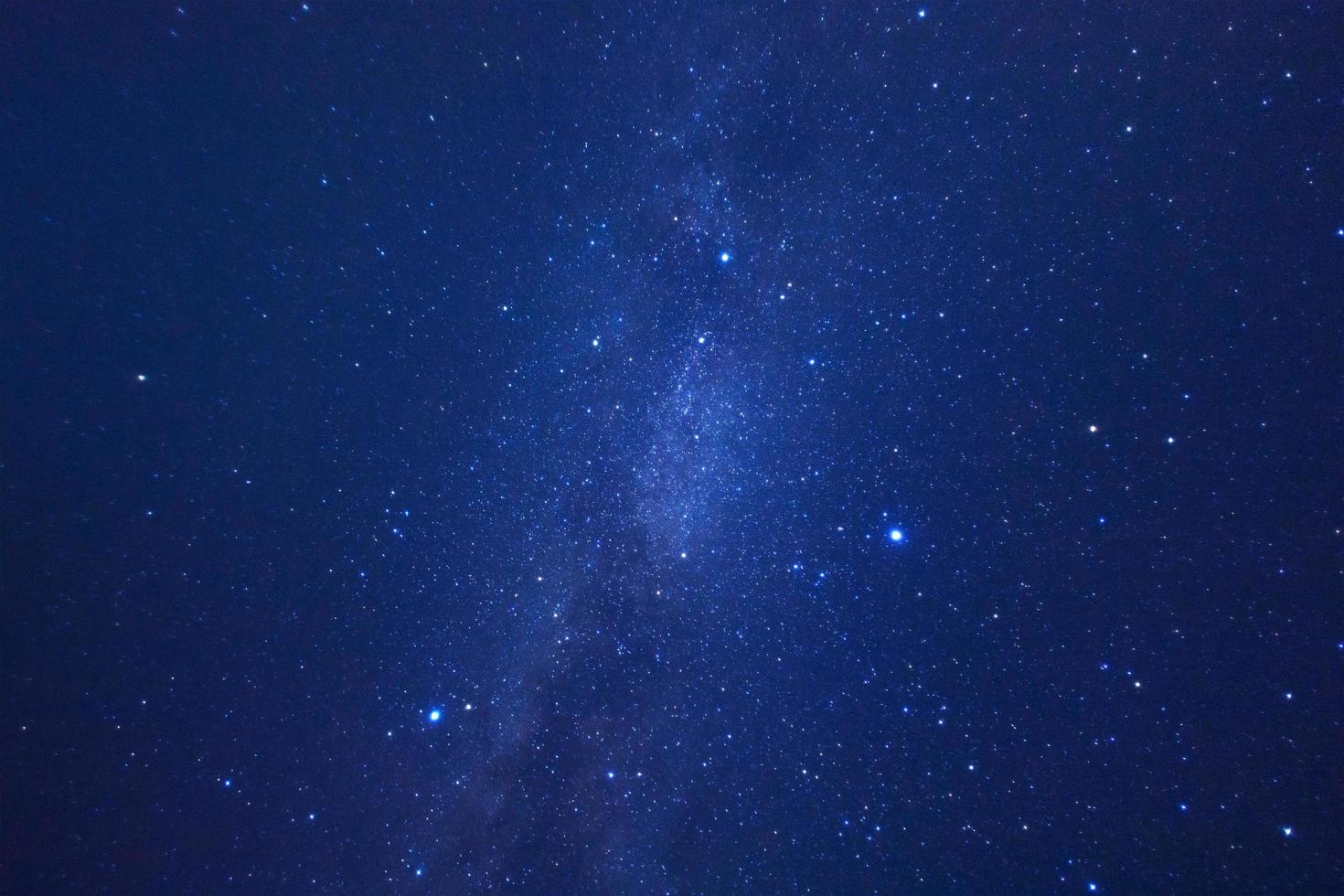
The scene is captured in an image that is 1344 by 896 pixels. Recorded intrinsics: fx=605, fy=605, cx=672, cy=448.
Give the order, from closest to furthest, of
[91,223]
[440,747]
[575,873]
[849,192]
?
[91,223] < [849,192] < [440,747] < [575,873]

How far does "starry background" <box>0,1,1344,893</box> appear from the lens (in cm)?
173

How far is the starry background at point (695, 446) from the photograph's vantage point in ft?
5.69

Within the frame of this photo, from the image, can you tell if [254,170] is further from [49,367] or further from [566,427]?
[566,427]

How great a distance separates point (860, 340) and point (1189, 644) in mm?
1381

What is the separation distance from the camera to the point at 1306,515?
5.82ft

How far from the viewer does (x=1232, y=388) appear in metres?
1.82

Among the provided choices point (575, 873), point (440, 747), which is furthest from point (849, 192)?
point (575, 873)

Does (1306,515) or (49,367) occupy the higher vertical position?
(49,367)

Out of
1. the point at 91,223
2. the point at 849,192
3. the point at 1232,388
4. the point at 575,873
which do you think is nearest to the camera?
the point at 91,223

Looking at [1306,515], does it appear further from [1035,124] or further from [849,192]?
[849,192]

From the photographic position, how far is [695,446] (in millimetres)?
2271

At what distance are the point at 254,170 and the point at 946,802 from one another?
302 centimetres

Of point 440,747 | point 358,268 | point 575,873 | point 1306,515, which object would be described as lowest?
point 575,873

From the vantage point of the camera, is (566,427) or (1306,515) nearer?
(1306,515)
